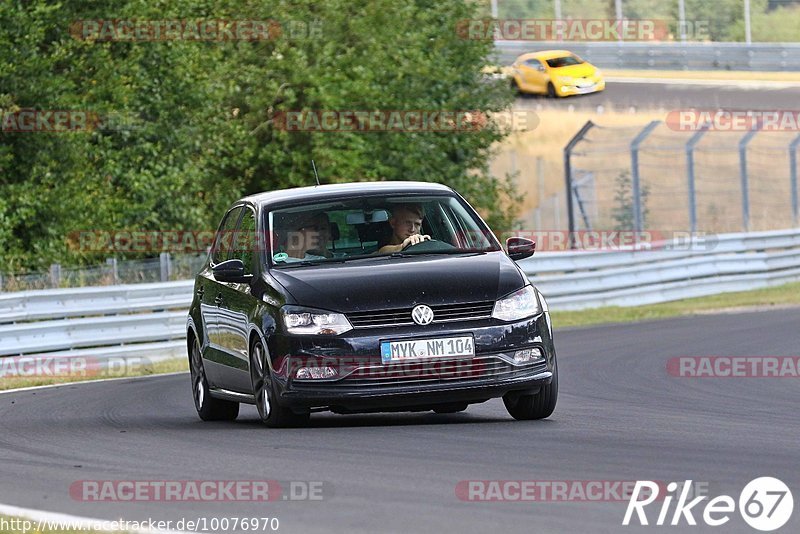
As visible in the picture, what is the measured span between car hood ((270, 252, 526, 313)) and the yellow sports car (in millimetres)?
44527

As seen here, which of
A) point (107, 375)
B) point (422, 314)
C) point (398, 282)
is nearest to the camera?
point (422, 314)

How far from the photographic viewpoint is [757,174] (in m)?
50.7

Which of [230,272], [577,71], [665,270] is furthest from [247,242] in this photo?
[577,71]

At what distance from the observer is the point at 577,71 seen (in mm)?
54844

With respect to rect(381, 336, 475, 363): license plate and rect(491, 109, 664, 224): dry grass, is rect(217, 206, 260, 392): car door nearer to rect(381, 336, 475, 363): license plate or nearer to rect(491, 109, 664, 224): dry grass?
rect(381, 336, 475, 363): license plate

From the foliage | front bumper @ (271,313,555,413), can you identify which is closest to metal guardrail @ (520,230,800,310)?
the foliage

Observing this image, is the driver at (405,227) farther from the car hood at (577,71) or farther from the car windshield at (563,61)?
the car hood at (577,71)

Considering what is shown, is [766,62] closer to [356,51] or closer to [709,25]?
[709,25]

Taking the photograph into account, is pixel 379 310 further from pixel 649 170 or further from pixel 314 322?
pixel 649 170

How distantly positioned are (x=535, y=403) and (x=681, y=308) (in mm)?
15033

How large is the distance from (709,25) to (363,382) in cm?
5602

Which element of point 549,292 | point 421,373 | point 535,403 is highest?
point 421,373

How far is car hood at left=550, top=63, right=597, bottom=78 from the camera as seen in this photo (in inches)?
2152

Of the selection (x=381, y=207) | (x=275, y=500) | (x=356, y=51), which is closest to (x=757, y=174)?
(x=356, y=51)
